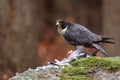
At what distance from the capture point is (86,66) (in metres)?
7.43

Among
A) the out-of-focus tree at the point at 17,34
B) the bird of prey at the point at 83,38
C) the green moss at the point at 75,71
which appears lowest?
the green moss at the point at 75,71

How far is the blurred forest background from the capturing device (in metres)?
13.9

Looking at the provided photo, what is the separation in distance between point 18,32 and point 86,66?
7.18 meters

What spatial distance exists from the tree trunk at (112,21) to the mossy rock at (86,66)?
363 inches

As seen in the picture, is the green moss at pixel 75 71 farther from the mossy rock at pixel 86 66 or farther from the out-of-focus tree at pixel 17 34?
the out-of-focus tree at pixel 17 34

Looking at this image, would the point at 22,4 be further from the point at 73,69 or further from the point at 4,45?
the point at 73,69

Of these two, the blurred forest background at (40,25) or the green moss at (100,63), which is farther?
the blurred forest background at (40,25)

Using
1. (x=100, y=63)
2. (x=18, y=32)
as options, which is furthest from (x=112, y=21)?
(x=100, y=63)

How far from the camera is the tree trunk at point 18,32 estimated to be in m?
13.8

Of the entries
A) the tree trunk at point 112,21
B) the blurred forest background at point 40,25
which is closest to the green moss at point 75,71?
the blurred forest background at point 40,25

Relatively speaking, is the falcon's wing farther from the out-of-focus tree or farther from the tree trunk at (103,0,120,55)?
the tree trunk at (103,0,120,55)

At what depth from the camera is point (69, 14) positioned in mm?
23094

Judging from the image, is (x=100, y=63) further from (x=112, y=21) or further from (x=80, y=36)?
(x=112, y=21)

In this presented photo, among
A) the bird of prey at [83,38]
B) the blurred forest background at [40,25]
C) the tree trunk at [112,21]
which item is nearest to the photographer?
the bird of prey at [83,38]
